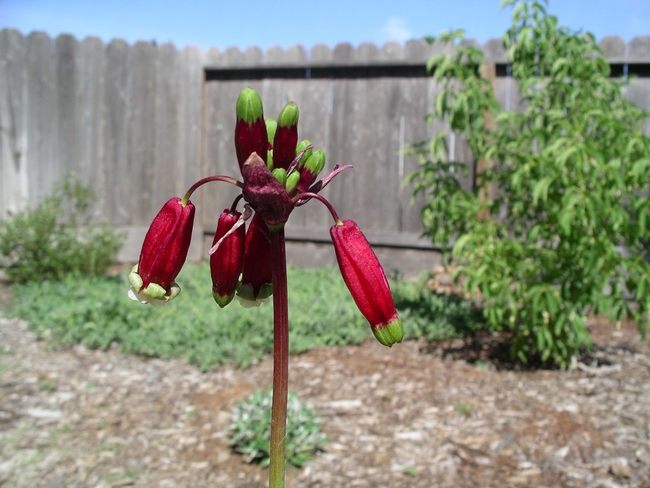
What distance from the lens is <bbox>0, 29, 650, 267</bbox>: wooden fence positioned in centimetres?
691

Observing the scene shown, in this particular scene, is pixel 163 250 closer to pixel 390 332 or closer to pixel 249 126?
pixel 249 126

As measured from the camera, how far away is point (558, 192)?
12.8ft

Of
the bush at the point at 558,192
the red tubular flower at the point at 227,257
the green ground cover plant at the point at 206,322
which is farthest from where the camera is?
the green ground cover plant at the point at 206,322

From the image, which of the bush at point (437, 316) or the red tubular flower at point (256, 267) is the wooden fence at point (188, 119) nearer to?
the bush at point (437, 316)

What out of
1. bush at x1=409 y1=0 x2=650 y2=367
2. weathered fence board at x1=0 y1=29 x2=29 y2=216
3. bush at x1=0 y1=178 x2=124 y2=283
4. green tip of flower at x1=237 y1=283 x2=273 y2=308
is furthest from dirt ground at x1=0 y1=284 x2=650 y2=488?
weathered fence board at x1=0 y1=29 x2=29 y2=216

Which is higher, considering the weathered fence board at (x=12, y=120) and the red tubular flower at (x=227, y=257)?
the weathered fence board at (x=12, y=120)

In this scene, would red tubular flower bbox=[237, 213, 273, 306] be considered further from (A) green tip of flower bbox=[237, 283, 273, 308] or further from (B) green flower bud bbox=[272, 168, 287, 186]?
(B) green flower bud bbox=[272, 168, 287, 186]

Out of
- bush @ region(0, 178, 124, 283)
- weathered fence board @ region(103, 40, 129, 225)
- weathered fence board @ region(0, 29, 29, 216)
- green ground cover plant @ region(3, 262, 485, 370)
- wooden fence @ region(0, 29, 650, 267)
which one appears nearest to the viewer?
green ground cover plant @ region(3, 262, 485, 370)

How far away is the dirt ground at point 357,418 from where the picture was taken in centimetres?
295

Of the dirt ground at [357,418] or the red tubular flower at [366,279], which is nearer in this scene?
the red tubular flower at [366,279]

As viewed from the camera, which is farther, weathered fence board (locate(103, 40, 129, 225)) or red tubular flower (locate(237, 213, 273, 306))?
weathered fence board (locate(103, 40, 129, 225))

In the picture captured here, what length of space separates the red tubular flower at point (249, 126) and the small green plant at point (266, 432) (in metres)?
2.32

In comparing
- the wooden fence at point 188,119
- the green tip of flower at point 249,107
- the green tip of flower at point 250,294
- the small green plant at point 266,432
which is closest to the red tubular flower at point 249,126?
the green tip of flower at point 249,107

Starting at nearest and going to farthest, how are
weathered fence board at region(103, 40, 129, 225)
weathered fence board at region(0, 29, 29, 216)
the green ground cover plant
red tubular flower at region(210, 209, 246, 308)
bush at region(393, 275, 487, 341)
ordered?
red tubular flower at region(210, 209, 246, 308)
the green ground cover plant
bush at region(393, 275, 487, 341)
weathered fence board at region(0, 29, 29, 216)
weathered fence board at region(103, 40, 129, 225)
